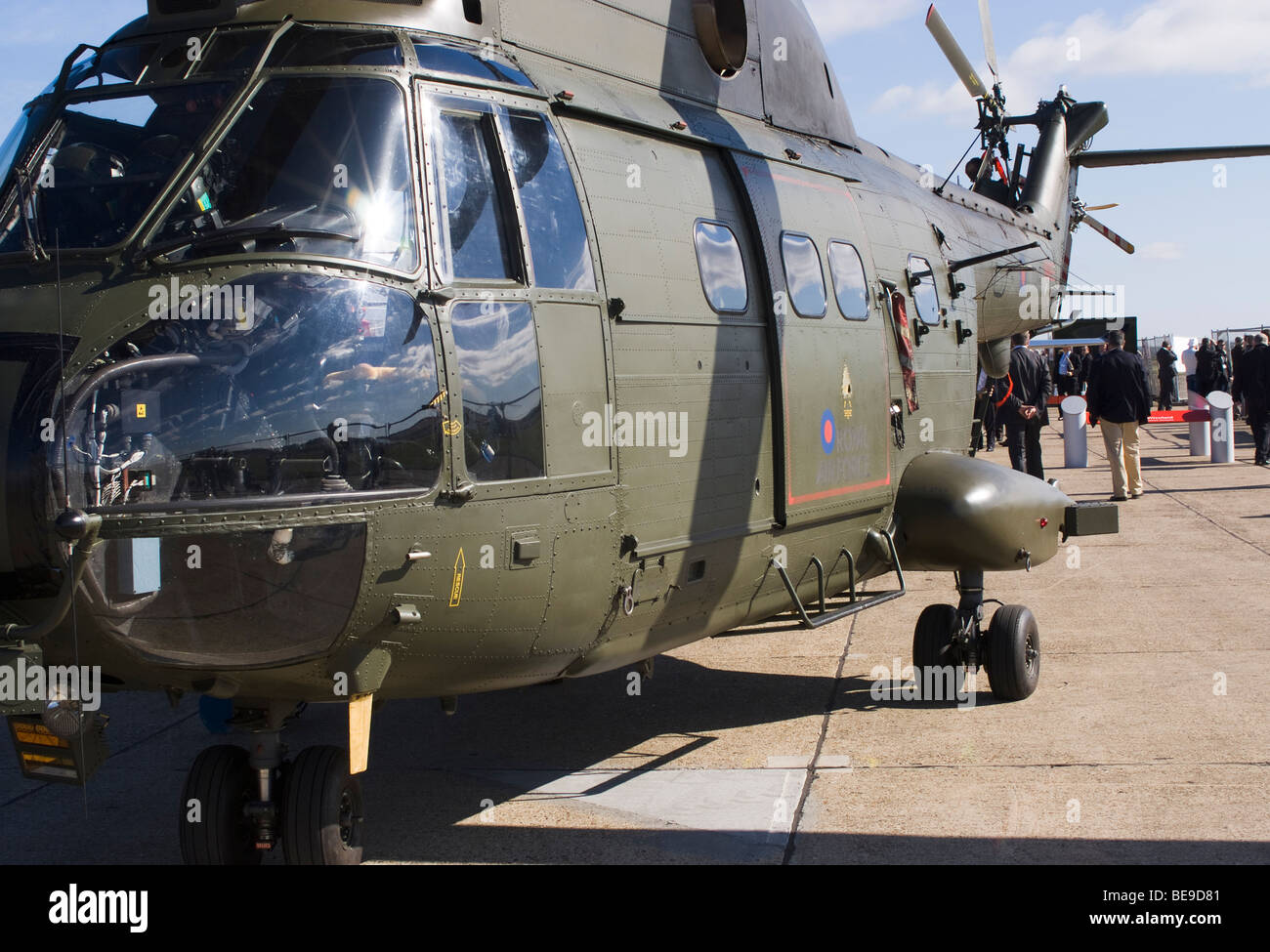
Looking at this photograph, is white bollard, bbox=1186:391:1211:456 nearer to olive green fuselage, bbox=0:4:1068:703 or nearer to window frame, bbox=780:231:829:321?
olive green fuselage, bbox=0:4:1068:703

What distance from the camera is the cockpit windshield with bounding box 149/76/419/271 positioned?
4340 millimetres

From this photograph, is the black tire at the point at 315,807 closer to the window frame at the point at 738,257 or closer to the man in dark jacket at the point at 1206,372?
the window frame at the point at 738,257

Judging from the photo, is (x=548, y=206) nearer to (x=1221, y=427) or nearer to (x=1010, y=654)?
(x=1010, y=654)

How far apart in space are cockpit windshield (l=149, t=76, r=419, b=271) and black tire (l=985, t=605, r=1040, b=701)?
447cm

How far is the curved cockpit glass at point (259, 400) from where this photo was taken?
13.4 feet

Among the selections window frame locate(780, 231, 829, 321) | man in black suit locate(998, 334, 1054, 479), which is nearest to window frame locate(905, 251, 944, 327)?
window frame locate(780, 231, 829, 321)

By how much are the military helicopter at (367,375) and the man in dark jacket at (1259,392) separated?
1536 centimetres

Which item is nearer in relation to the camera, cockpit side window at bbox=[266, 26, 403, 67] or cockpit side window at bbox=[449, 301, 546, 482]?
cockpit side window at bbox=[449, 301, 546, 482]

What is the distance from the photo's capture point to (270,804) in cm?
472

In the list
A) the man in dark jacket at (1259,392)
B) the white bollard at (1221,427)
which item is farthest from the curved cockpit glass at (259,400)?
the white bollard at (1221,427)

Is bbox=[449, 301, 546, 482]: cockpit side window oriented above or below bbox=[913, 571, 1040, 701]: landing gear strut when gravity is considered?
above

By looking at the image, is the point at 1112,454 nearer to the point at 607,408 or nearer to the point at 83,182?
the point at 607,408
